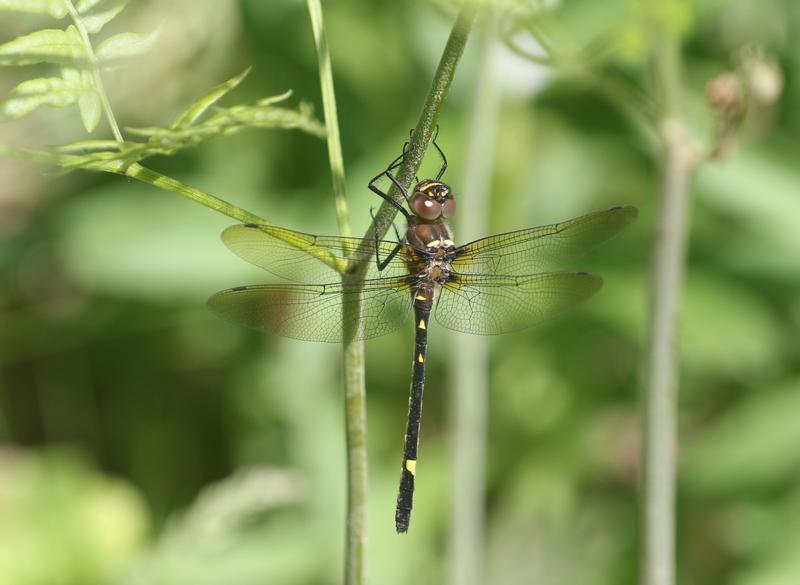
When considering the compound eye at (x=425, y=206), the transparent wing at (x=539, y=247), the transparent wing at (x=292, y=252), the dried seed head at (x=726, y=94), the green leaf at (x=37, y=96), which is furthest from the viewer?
the transparent wing at (x=539, y=247)

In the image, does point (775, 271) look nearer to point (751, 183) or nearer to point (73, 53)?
point (751, 183)

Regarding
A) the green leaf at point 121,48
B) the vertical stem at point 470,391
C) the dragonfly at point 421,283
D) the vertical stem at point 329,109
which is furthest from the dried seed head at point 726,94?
the green leaf at point 121,48

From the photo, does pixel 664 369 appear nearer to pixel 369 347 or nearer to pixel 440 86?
pixel 440 86

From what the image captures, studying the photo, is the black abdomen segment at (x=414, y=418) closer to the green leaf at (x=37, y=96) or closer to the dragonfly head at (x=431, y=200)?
the dragonfly head at (x=431, y=200)

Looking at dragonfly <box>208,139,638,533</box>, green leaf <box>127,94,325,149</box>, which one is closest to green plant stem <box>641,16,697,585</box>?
dragonfly <box>208,139,638,533</box>

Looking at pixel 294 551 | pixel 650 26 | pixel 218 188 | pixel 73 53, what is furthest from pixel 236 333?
pixel 73 53
